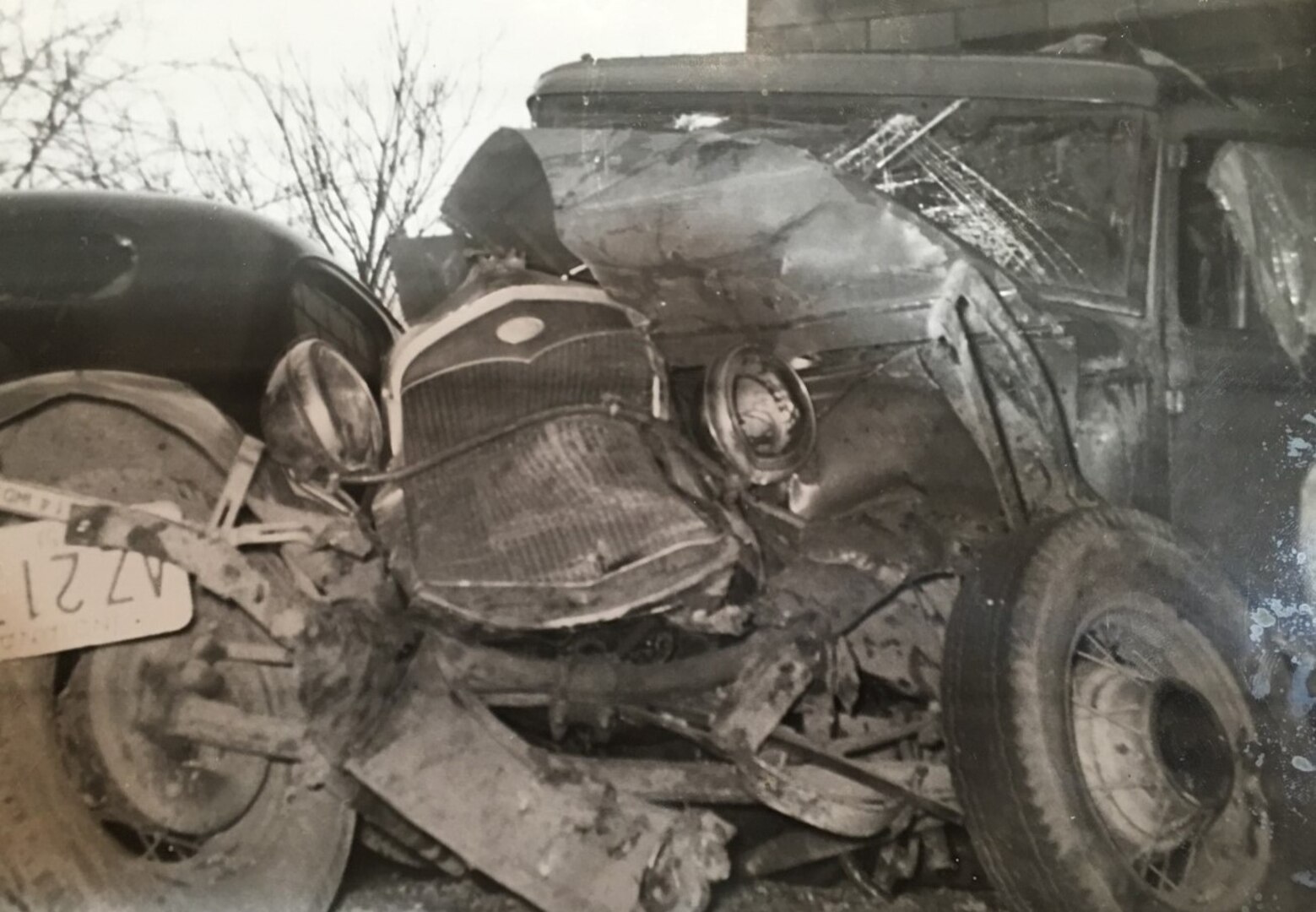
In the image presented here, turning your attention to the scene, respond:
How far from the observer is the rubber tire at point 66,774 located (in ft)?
3.54

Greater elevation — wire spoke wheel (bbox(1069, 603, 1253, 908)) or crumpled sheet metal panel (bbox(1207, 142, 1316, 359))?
crumpled sheet metal panel (bbox(1207, 142, 1316, 359))

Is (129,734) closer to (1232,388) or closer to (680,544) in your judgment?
(680,544)

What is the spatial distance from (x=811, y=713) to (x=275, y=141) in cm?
88

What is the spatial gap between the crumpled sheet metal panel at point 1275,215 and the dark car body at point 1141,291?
0.05ft

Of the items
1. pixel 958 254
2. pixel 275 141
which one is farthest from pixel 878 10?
pixel 275 141

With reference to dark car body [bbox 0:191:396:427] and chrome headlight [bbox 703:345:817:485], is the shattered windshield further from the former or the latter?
dark car body [bbox 0:191:396:427]

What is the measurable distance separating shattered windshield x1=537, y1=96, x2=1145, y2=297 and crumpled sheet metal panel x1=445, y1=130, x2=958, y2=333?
0.03 metres

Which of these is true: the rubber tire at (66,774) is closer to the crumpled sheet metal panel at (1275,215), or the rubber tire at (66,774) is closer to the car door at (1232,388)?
the car door at (1232,388)

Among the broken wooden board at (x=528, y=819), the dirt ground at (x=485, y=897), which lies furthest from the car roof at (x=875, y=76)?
the dirt ground at (x=485, y=897)

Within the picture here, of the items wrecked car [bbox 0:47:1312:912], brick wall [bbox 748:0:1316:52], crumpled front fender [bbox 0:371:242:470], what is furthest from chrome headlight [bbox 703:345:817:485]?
crumpled front fender [bbox 0:371:242:470]

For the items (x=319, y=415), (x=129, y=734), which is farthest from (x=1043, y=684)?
(x=129, y=734)

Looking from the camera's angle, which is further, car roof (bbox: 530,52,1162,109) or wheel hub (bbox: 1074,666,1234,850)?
car roof (bbox: 530,52,1162,109)

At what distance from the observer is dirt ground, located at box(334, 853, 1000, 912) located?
1.12 m

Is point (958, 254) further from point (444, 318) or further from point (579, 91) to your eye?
point (444, 318)
